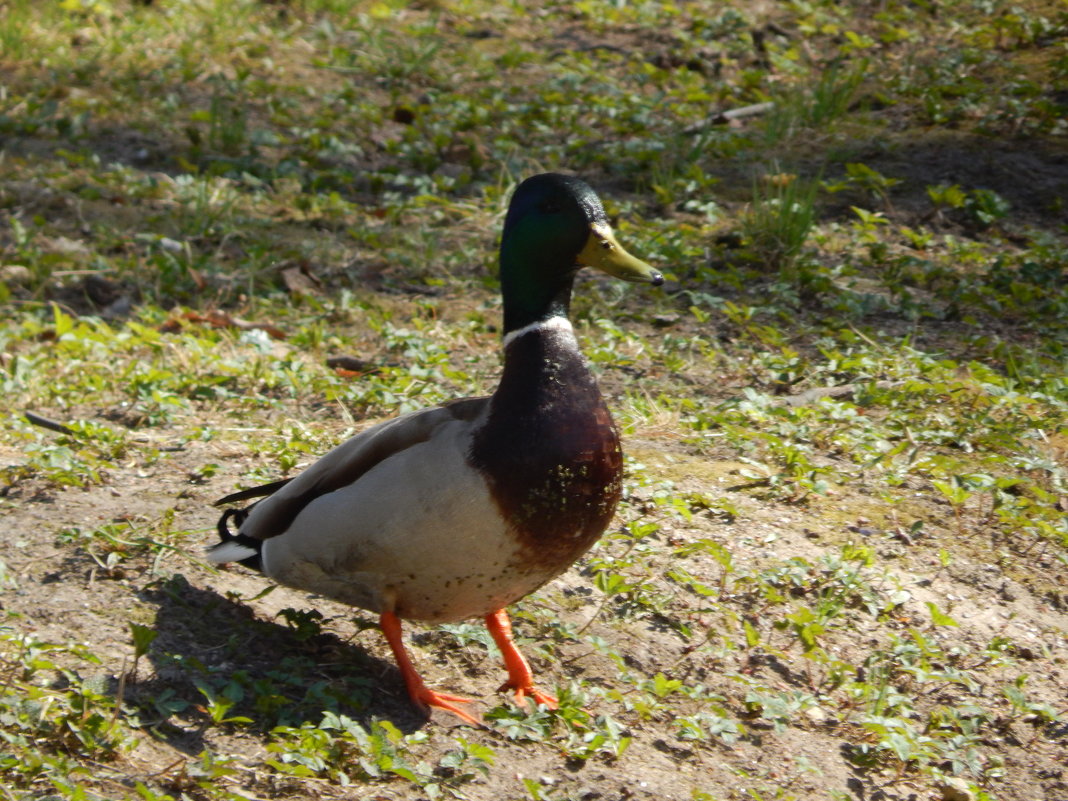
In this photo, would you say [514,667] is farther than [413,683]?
Yes

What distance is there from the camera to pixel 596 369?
5.14m

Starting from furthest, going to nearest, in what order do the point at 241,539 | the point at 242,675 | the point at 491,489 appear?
→ the point at 241,539 < the point at 242,675 < the point at 491,489

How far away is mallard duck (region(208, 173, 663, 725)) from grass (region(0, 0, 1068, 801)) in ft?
0.77

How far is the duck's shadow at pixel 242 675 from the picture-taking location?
2893mm

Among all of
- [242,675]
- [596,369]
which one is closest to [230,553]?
[242,675]

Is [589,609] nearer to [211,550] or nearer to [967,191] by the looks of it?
[211,550]

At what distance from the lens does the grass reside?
10.1 ft

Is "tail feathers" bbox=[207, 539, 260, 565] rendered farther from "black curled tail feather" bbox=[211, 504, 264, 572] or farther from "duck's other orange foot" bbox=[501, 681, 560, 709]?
"duck's other orange foot" bbox=[501, 681, 560, 709]

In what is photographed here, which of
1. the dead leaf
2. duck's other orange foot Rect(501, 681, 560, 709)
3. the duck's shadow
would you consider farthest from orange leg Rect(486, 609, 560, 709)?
the dead leaf

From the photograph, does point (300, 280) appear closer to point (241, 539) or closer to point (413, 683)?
point (241, 539)

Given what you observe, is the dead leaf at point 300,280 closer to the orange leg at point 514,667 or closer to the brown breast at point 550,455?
the orange leg at point 514,667

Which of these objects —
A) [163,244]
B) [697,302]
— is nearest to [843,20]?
[697,302]

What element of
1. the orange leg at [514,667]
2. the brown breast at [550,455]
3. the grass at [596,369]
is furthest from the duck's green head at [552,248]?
the grass at [596,369]

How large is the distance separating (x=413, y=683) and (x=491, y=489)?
0.56m
